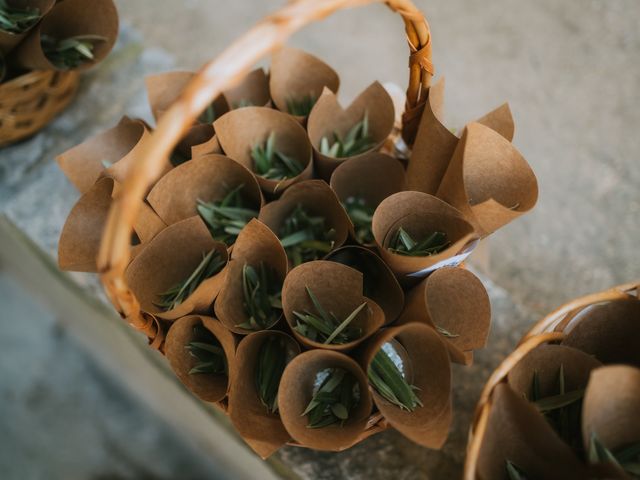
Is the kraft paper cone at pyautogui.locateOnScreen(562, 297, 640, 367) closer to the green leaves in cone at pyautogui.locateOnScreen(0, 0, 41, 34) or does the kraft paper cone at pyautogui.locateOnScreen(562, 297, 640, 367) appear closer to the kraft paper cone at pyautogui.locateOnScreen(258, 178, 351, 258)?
the kraft paper cone at pyautogui.locateOnScreen(258, 178, 351, 258)

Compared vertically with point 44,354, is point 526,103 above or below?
below

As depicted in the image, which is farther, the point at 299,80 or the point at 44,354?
the point at 44,354

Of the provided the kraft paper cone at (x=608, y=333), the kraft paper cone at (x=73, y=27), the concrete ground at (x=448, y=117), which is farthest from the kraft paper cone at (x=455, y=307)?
the kraft paper cone at (x=73, y=27)

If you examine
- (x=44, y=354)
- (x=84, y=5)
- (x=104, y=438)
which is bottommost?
(x=104, y=438)

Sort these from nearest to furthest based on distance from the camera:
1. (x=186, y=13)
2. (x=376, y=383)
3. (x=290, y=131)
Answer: (x=376, y=383) < (x=290, y=131) < (x=186, y=13)

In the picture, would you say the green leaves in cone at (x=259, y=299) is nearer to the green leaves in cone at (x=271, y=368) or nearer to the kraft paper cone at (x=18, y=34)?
the green leaves in cone at (x=271, y=368)

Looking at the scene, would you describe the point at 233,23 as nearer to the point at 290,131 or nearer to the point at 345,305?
the point at 290,131

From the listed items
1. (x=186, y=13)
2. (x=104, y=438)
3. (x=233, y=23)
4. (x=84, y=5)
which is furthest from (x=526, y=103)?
(x=104, y=438)

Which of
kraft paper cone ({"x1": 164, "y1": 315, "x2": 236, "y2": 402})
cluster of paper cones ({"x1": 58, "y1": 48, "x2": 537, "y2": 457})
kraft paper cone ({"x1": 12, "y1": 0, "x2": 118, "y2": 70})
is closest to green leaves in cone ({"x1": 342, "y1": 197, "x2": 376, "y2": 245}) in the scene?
cluster of paper cones ({"x1": 58, "y1": 48, "x2": 537, "y2": 457})
